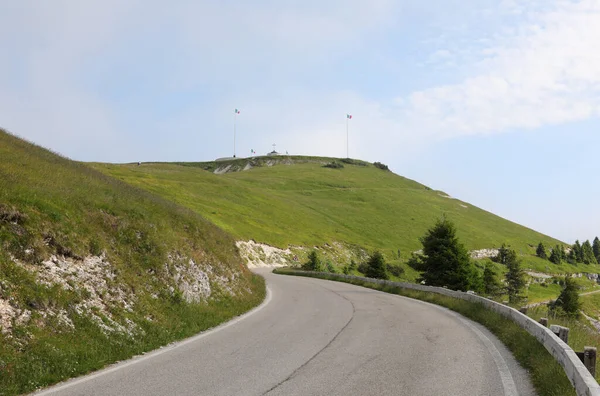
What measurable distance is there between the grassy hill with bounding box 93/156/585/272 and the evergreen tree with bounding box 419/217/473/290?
1284 inches

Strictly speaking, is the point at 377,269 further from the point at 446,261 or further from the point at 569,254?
the point at 569,254

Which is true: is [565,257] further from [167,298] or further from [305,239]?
[167,298]

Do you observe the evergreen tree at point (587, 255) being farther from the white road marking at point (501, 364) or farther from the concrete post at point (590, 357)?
the concrete post at point (590, 357)

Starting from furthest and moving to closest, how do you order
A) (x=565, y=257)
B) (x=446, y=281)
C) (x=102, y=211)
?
(x=565, y=257) < (x=446, y=281) < (x=102, y=211)

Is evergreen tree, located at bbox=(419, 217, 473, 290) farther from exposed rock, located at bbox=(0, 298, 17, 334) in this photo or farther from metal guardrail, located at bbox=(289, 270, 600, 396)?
exposed rock, located at bbox=(0, 298, 17, 334)

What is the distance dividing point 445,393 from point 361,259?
253ft

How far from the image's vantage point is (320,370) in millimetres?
A: 8695

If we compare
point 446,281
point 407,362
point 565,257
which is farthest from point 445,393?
point 565,257

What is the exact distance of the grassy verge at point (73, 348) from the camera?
7285mm

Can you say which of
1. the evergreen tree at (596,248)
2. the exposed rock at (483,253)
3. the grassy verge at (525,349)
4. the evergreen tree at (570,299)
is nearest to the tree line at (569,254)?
the exposed rock at (483,253)

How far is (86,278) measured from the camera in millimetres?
11477

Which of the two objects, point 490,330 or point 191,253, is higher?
point 191,253

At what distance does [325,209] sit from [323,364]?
110m

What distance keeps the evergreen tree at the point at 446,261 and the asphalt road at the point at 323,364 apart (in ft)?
80.5
